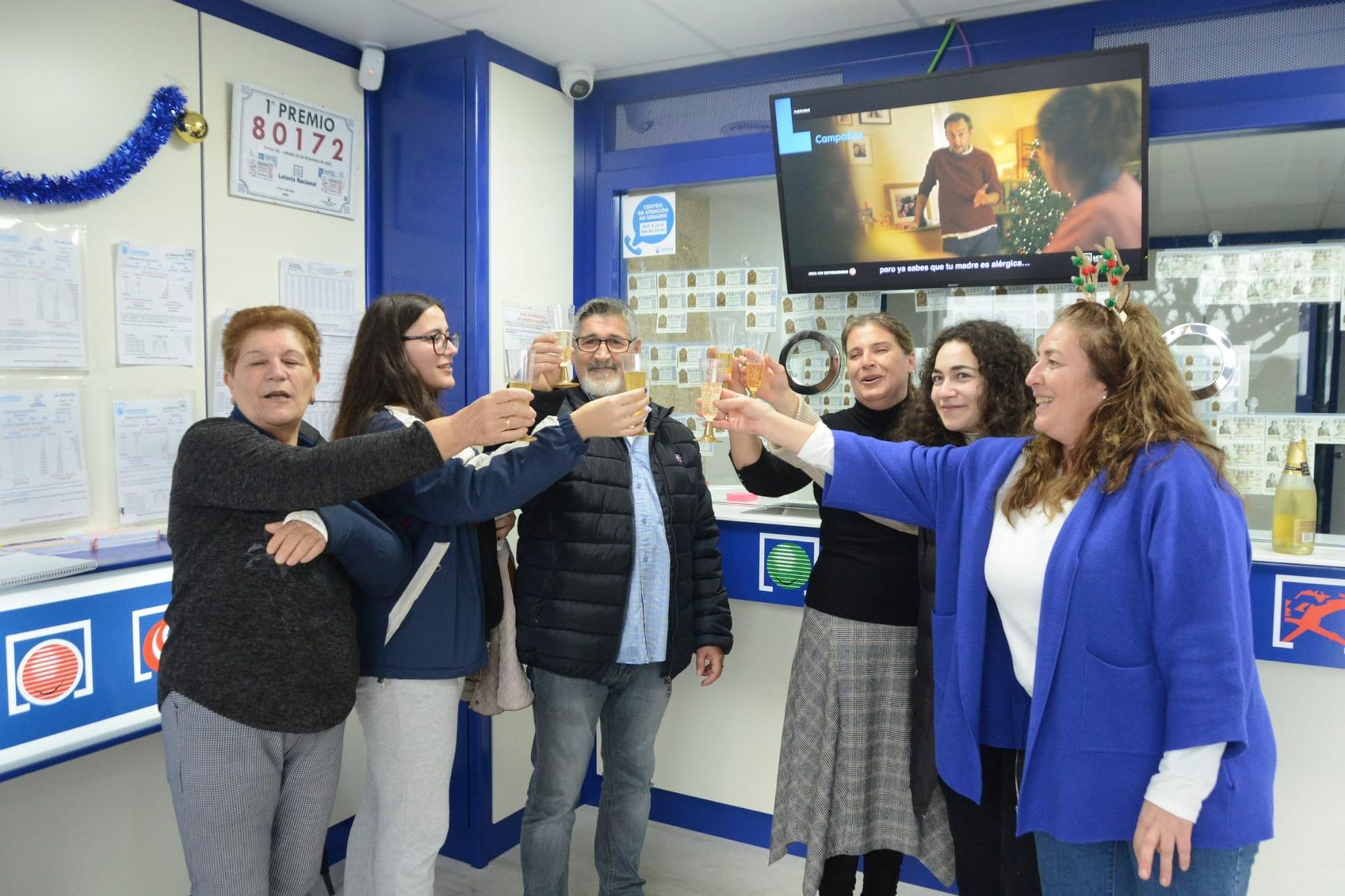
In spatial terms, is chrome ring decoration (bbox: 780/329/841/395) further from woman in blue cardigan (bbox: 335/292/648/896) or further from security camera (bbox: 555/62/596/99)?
woman in blue cardigan (bbox: 335/292/648/896)

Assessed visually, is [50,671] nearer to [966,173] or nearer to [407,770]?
[407,770]

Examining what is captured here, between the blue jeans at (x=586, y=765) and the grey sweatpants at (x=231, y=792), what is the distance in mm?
664

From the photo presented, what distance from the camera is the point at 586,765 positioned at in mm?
2354

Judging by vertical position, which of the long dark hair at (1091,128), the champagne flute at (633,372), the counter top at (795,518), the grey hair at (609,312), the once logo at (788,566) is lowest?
the once logo at (788,566)

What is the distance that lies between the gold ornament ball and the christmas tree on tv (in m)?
2.34

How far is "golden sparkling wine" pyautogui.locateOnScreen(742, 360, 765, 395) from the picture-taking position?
82.1 inches

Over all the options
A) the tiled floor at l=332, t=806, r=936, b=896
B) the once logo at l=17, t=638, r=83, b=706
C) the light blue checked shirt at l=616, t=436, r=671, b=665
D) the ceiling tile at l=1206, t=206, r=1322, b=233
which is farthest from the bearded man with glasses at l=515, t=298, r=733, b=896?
the ceiling tile at l=1206, t=206, r=1322, b=233

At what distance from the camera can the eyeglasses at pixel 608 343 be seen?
236cm

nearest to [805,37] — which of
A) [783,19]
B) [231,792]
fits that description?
[783,19]

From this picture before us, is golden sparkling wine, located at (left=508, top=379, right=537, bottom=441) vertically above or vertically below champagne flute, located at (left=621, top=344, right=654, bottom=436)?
below

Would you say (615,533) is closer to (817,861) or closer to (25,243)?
(817,861)

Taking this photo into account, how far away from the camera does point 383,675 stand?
6.45 feet

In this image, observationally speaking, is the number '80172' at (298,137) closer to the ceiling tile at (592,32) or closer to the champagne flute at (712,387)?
the ceiling tile at (592,32)

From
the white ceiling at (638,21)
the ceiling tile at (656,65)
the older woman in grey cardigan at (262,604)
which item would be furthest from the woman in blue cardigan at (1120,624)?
the ceiling tile at (656,65)
